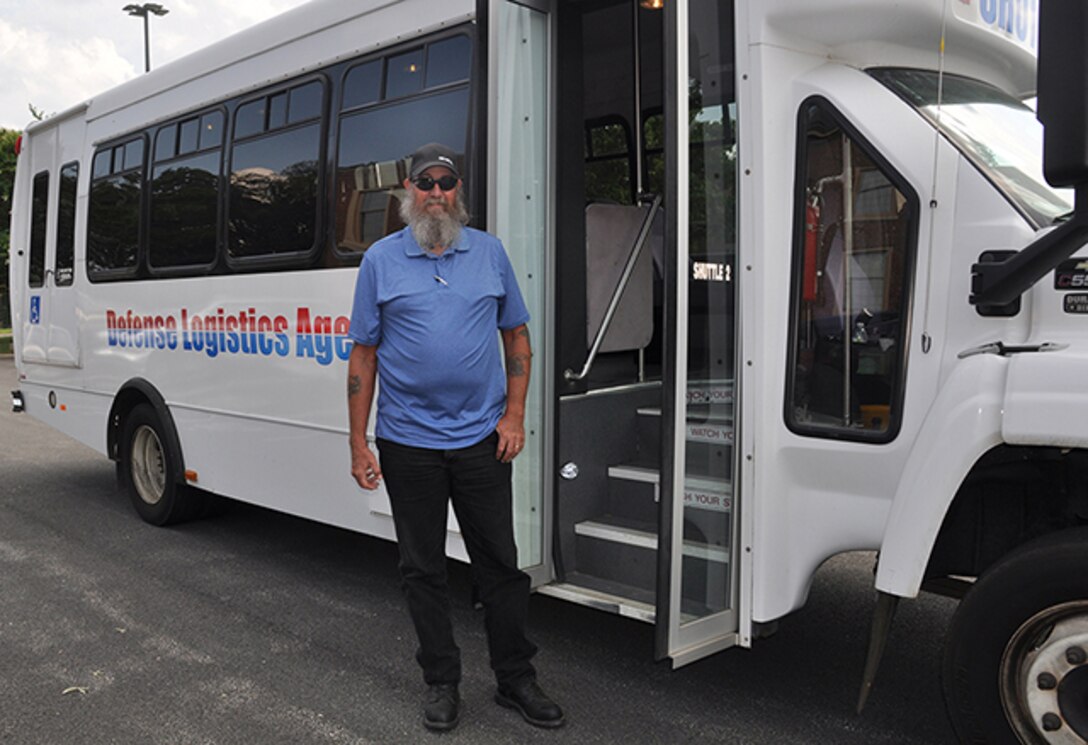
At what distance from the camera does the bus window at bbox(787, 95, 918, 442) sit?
3262mm

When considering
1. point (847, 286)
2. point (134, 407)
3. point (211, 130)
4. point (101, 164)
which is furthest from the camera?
point (101, 164)

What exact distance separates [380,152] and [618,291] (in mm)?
1355

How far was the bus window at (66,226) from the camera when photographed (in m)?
7.54

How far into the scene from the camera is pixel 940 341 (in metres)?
3.15

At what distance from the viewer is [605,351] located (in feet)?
15.7

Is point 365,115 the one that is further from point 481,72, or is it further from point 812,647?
point 812,647

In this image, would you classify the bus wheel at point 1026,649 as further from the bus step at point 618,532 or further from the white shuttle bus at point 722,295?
the bus step at point 618,532

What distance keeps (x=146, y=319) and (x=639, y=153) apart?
11.1ft

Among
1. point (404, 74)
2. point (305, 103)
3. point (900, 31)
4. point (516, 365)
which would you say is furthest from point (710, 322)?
point (305, 103)

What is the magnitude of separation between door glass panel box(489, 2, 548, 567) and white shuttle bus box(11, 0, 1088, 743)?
13mm

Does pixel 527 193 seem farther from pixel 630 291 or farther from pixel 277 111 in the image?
pixel 277 111

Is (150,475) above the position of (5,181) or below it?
below

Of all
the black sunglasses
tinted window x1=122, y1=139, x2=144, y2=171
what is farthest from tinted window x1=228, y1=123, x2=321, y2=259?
the black sunglasses

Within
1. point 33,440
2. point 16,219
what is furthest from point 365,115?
point 33,440
